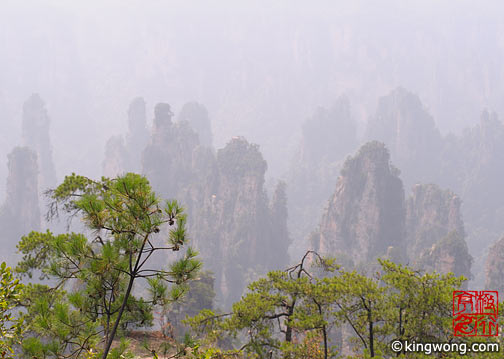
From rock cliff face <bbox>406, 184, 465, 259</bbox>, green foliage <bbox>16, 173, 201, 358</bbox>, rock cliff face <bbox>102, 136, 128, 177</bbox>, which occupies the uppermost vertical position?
rock cliff face <bbox>102, 136, 128, 177</bbox>

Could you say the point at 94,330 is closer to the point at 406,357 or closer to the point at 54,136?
the point at 406,357

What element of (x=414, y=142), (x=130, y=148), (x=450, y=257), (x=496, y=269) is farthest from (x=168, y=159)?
(x=414, y=142)

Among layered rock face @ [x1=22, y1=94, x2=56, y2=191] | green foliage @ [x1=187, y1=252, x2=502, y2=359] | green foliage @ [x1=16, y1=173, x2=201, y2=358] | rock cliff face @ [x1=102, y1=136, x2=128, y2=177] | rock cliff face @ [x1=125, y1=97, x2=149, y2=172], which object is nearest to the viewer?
green foliage @ [x1=16, y1=173, x2=201, y2=358]

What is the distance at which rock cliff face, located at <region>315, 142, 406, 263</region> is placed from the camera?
4025 cm

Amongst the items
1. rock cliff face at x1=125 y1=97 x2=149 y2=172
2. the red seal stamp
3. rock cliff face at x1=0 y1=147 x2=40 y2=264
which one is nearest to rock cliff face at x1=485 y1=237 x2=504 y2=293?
the red seal stamp

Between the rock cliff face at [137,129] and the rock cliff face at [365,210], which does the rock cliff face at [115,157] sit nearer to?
the rock cliff face at [137,129]

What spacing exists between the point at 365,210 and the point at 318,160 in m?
38.9

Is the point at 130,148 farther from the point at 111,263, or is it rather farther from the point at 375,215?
the point at 111,263

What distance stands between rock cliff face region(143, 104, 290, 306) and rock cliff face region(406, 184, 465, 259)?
14796 millimetres

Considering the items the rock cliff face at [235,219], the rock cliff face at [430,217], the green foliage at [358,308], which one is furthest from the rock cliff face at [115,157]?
the green foliage at [358,308]

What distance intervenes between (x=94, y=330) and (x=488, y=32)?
14701cm

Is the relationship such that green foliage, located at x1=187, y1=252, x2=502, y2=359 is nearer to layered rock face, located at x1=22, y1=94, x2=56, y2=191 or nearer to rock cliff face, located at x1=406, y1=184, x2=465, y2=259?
rock cliff face, located at x1=406, y1=184, x2=465, y2=259

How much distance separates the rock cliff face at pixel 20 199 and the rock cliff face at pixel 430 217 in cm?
4790

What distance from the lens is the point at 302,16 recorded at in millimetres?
134500
